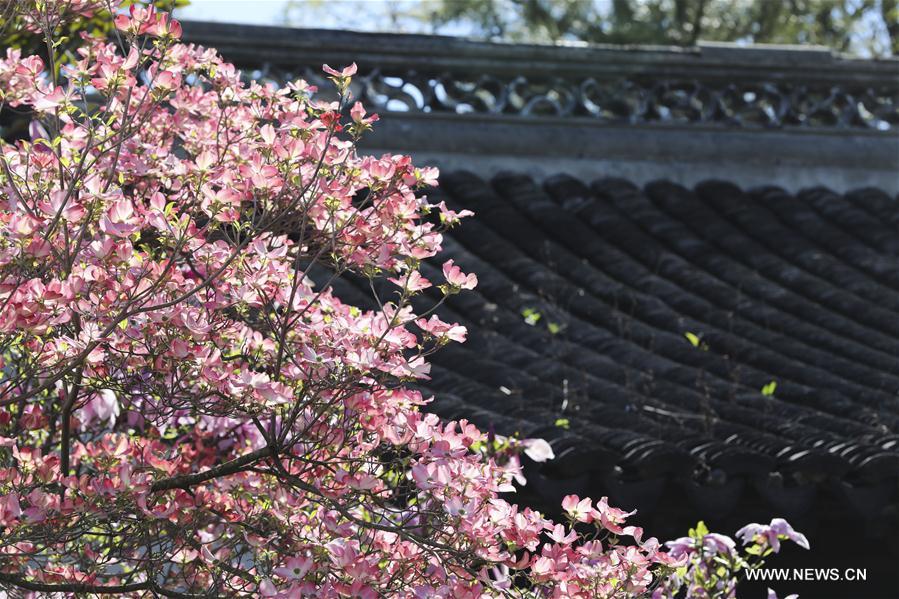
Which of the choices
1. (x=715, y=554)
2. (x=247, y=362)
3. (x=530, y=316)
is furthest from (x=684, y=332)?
(x=247, y=362)

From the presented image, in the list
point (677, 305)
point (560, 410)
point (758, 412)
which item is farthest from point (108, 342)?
point (677, 305)

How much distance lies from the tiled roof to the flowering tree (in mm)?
1271

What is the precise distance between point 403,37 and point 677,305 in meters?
2.52

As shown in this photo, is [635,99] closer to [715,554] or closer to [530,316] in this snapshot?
[530,316]

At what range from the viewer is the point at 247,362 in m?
3.40

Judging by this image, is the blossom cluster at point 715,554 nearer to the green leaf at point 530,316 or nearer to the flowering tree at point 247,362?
the flowering tree at point 247,362

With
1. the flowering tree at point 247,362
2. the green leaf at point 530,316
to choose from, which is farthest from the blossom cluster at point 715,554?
the green leaf at point 530,316

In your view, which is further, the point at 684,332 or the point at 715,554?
the point at 684,332

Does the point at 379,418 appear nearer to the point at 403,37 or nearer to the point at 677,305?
the point at 677,305

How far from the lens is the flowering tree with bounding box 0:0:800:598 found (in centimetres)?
286

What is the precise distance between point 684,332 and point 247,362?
121 inches

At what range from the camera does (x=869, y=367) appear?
5867 millimetres

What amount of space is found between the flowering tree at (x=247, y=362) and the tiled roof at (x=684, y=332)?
1.27 meters

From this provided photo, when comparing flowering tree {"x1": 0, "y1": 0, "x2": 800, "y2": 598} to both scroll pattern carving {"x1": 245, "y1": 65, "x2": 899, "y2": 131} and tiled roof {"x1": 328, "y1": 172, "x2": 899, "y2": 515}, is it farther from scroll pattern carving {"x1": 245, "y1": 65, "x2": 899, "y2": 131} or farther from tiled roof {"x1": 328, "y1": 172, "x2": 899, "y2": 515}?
scroll pattern carving {"x1": 245, "y1": 65, "x2": 899, "y2": 131}
